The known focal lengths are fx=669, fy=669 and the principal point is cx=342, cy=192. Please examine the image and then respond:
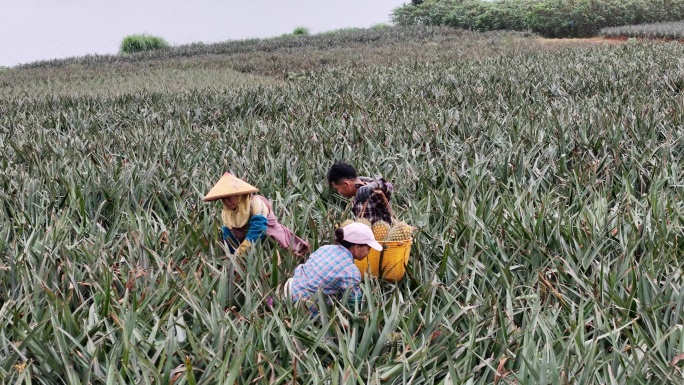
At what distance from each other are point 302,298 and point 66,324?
89cm

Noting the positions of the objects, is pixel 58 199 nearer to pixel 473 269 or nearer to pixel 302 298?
pixel 302 298

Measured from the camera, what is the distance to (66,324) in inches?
98.2

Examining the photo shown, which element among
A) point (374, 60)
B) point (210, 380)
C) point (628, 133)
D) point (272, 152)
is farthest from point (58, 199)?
point (374, 60)

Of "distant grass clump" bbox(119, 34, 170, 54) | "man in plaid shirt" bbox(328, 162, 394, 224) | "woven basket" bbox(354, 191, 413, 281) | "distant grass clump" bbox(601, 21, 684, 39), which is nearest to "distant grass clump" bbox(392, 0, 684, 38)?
"distant grass clump" bbox(601, 21, 684, 39)

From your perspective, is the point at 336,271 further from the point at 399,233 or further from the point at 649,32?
the point at 649,32

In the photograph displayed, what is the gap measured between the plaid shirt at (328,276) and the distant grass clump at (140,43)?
28854 mm

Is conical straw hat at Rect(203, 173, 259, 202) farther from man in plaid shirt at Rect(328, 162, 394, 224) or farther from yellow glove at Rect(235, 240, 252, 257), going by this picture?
man in plaid shirt at Rect(328, 162, 394, 224)

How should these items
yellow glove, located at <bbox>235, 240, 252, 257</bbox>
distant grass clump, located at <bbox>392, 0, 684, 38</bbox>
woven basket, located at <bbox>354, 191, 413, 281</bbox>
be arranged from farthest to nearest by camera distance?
distant grass clump, located at <bbox>392, 0, 684, 38</bbox> < yellow glove, located at <bbox>235, 240, 252, 257</bbox> < woven basket, located at <bbox>354, 191, 413, 281</bbox>

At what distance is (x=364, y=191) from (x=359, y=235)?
0.45 metres

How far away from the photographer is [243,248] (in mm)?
3180

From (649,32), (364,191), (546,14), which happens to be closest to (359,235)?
(364,191)

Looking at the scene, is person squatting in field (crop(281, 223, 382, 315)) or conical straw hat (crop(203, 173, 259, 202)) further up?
conical straw hat (crop(203, 173, 259, 202))

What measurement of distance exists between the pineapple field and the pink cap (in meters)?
0.19

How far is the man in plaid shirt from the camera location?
322 centimetres
